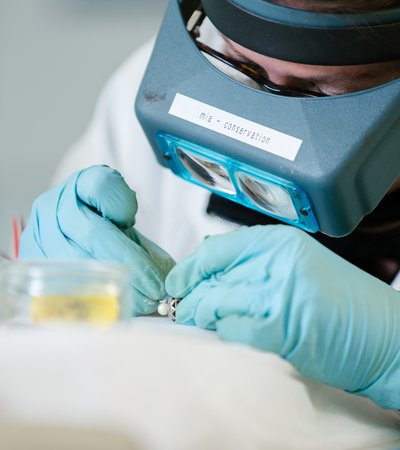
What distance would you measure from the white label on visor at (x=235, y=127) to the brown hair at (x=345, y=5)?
0.18 meters

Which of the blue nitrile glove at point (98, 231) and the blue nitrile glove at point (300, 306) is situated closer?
the blue nitrile glove at point (300, 306)

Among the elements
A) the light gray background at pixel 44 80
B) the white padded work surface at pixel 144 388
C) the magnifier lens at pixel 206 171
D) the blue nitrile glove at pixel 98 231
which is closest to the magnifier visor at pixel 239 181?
the magnifier lens at pixel 206 171

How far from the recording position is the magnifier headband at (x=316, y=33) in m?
1.10

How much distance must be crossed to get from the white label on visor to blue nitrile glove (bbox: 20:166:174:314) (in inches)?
5.5

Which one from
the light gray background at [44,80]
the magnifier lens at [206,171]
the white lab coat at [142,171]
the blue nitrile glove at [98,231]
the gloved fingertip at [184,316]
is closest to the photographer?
the gloved fingertip at [184,316]

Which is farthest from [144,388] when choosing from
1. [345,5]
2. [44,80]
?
[44,80]

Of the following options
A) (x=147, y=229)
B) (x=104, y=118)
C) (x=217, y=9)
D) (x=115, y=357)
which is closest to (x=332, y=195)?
(x=217, y=9)

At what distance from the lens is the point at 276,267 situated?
0.94 metres

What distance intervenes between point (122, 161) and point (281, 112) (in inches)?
31.2

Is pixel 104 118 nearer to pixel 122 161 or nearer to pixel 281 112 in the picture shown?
→ pixel 122 161

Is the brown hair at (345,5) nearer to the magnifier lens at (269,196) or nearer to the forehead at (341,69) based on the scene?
the forehead at (341,69)

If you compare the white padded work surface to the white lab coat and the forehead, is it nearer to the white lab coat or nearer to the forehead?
the forehead

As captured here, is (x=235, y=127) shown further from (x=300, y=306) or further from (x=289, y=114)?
(x=300, y=306)

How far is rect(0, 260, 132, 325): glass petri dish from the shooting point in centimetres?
A: 75
